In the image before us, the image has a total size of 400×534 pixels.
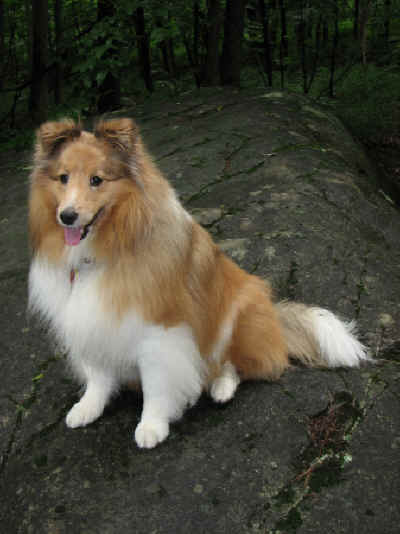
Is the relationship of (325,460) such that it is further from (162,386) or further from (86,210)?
(86,210)

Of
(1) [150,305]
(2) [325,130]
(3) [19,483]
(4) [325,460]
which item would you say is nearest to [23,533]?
(3) [19,483]

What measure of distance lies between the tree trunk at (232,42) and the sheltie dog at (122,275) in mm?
6892

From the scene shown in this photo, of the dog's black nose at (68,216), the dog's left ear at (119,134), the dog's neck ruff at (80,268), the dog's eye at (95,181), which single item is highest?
the dog's left ear at (119,134)

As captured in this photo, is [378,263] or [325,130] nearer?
[378,263]

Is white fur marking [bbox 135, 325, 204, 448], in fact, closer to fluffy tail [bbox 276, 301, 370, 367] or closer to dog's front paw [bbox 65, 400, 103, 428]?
dog's front paw [bbox 65, 400, 103, 428]

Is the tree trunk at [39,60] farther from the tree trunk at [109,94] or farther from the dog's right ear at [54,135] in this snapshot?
the dog's right ear at [54,135]

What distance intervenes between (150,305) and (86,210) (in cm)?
51

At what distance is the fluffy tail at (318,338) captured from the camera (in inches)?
112

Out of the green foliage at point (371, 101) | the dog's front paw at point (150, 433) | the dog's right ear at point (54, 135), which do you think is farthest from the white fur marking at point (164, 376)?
the green foliage at point (371, 101)

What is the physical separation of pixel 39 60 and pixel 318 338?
303 inches

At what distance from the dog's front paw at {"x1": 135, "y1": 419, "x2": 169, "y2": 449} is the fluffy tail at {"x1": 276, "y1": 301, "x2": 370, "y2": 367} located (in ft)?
3.08

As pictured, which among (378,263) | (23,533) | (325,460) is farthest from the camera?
(378,263)

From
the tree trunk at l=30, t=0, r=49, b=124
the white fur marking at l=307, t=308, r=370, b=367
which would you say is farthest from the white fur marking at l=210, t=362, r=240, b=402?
the tree trunk at l=30, t=0, r=49, b=124

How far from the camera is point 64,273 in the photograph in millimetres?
2355
